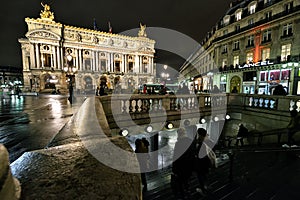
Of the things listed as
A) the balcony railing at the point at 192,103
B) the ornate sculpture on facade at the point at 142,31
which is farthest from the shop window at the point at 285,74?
the ornate sculpture on facade at the point at 142,31

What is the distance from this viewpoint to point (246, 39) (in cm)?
2575

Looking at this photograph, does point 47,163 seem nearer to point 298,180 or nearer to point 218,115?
point 298,180

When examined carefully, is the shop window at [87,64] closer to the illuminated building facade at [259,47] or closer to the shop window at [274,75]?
the illuminated building facade at [259,47]

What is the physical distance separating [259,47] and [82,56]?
174ft

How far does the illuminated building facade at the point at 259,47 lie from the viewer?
19.5m

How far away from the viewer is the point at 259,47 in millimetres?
23516

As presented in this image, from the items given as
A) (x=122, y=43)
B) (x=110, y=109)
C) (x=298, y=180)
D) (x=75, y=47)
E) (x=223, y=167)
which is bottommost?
(x=223, y=167)

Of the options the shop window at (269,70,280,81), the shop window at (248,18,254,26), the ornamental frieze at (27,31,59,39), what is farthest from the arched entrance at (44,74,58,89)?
the shop window at (269,70,280,81)

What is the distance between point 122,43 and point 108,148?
64002 millimetres

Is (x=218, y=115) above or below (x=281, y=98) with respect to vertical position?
below

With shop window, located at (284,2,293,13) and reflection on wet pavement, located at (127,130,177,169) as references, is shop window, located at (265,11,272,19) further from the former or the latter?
reflection on wet pavement, located at (127,130,177,169)

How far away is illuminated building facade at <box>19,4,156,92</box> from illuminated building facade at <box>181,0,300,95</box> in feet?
74.6

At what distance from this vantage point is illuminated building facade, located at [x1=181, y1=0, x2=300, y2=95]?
64.1 feet

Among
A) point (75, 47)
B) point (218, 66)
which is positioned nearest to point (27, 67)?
point (75, 47)
